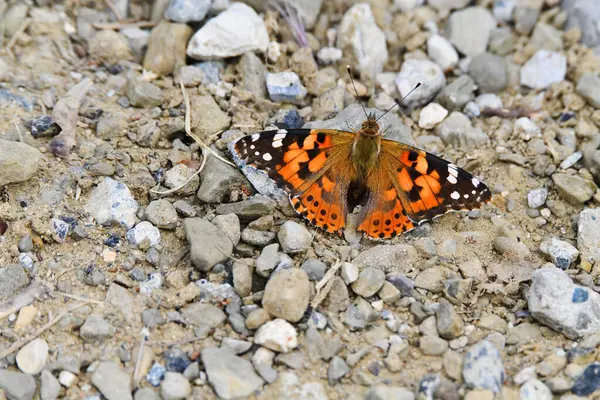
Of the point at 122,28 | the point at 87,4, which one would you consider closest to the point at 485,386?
the point at 122,28

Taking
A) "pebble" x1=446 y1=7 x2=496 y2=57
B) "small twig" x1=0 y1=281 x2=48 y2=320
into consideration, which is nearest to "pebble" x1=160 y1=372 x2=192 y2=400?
"small twig" x1=0 y1=281 x2=48 y2=320

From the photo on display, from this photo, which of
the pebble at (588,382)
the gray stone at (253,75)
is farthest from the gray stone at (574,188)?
the gray stone at (253,75)

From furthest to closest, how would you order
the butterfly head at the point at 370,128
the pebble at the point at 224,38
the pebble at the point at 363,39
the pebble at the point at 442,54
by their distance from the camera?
the pebble at the point at 442,54, the pebble at the point at 363,39, the pebble at the point at 224,38, the butterfly head at the point at 370,128

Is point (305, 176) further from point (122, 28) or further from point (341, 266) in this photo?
point (122, 28)

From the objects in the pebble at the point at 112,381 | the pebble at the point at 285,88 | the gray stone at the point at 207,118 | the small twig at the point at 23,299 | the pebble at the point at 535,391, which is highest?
the pebble at the point at 285,88

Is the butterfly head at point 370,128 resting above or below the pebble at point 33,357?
above

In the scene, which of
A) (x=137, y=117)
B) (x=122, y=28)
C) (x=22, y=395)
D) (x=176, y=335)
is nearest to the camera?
(x=22, y=395)

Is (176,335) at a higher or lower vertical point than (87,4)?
lower

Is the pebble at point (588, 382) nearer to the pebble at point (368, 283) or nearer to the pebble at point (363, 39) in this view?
the pebble at point (368, 283)
